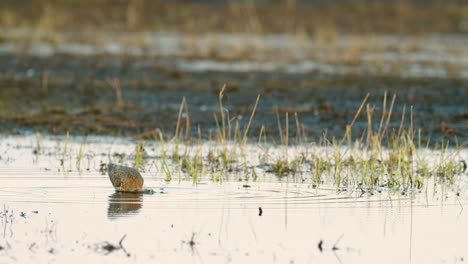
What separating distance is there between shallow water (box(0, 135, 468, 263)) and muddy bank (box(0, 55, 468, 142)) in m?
2.66

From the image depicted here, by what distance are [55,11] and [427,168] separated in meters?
23.5

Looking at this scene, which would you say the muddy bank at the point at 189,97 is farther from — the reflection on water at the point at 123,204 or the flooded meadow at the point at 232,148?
the reflection on water at the point at 123,204

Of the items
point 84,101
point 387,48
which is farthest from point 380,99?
point 387,48

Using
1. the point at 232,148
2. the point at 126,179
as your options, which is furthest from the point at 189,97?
the point at 126,179

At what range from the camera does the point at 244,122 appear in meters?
14.8

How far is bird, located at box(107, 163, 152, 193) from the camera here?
→ 30.8ft

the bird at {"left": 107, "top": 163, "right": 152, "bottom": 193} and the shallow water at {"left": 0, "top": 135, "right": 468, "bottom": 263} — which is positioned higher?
the bird at {"left": 107, "top": 163, "right": 152, "bottom": 193}

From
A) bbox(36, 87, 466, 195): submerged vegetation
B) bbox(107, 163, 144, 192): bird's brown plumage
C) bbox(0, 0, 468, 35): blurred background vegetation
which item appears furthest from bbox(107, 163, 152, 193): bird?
bbox(0, 0, 468, 35): blurred background vegetation

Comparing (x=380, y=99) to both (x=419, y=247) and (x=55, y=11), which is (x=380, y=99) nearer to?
(x=419, y=247)

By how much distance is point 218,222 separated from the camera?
8.32 m

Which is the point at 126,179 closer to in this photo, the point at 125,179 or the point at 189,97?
the point at 125,179

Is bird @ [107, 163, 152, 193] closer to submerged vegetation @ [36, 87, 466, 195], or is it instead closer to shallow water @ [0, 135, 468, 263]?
shallow water @ [0, 135, 468, 263]

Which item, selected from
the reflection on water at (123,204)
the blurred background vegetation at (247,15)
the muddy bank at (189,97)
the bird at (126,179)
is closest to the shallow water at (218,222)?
the reflection on water at (123,204)

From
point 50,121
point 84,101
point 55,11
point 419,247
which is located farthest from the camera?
point 55,11
